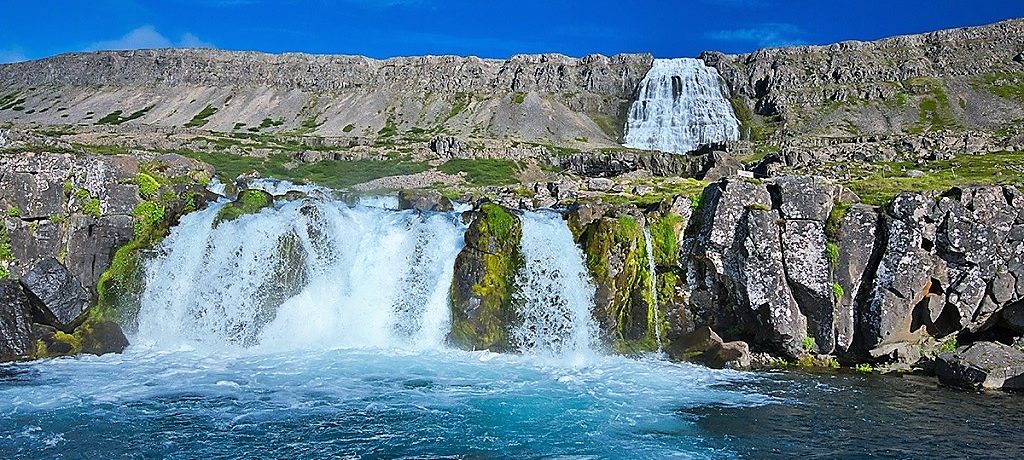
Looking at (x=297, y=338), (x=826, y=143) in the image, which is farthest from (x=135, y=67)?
(x=297, y=338)

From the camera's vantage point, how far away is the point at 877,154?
327ft

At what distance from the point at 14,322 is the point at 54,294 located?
2068 mm

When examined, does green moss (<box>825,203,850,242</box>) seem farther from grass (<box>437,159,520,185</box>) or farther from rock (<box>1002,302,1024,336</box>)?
grass (<box>437,159,520,185</box>)

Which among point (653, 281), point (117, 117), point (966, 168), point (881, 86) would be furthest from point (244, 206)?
point (117, 117)

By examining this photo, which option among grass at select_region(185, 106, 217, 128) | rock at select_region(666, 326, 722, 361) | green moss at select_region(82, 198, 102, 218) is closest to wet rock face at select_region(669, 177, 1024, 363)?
rock at select_region(666, 326, 722, 361)

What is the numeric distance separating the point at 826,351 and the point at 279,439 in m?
20.6

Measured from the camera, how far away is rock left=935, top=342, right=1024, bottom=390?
82.8ft

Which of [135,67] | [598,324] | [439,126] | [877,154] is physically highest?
[135,67]

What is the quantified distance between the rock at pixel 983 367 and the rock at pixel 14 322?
3345 cm

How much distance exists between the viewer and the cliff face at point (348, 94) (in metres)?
160

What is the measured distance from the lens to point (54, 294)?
31484 millimetres

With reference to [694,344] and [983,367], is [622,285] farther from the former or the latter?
[983,367]

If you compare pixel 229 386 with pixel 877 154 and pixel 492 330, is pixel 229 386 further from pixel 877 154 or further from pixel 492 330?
pixel 877 154

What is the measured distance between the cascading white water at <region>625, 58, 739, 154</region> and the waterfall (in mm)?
114789
